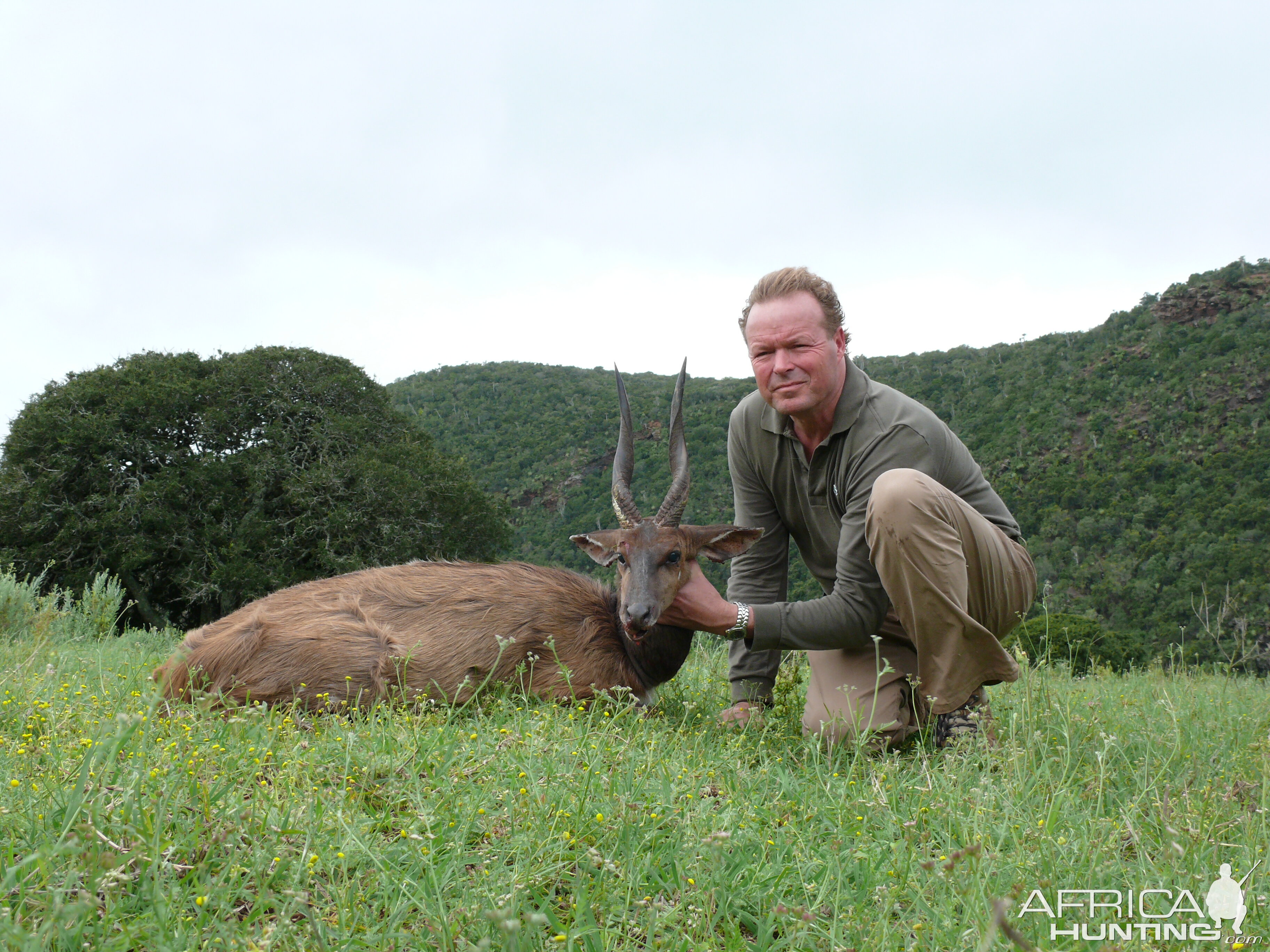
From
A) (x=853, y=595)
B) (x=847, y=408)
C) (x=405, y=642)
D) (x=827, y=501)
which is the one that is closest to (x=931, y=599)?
(x=853, y=595)

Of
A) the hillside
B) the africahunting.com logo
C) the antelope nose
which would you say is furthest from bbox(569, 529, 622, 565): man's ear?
the hillside

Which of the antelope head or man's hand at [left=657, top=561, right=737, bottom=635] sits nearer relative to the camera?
man's hand at [left=657, top=561, right=737, bottom=635]

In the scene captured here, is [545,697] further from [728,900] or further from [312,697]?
[728,900]

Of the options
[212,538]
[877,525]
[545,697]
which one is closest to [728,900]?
[877,525]

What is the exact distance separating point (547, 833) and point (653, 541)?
2.80 meters

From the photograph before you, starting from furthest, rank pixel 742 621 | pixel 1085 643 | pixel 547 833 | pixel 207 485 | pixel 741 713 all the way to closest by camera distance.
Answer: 1. pixel 207 485
2. pixel 1085 643
3. pixel 741 713
4. pixel 742 621
5. pixel 547 833

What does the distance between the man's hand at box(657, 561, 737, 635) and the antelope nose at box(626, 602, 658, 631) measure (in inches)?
6.4

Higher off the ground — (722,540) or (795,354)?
(795,354)

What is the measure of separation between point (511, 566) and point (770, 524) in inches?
70.4

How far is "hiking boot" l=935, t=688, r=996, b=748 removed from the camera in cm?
402

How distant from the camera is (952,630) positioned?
4238mm

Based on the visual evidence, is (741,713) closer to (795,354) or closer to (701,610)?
(701,610)

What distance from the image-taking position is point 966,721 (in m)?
4.29

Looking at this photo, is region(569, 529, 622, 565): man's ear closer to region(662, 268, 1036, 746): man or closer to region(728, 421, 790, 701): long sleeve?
region(662, 268, 1036, 746): man
